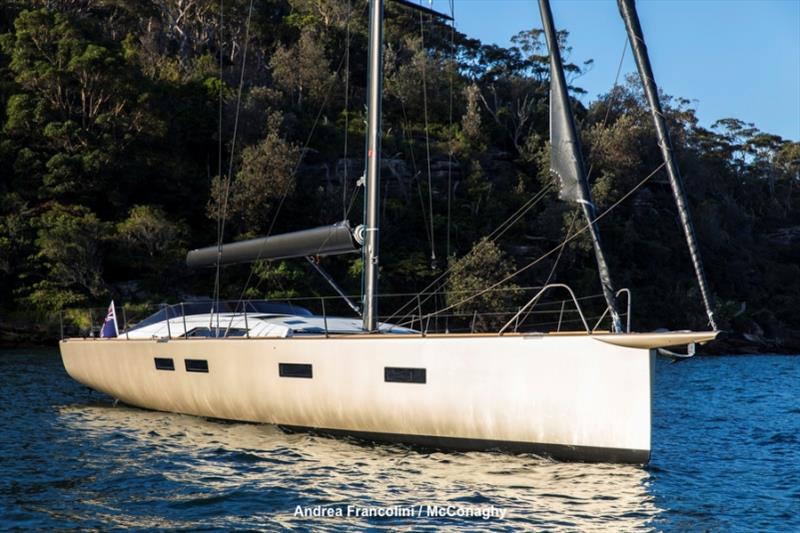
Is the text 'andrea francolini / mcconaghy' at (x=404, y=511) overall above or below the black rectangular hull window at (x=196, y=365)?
below

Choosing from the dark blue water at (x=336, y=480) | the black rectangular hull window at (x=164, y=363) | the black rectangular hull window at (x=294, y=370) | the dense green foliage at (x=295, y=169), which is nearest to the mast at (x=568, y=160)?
the dark blue water at (x=336, y=480)

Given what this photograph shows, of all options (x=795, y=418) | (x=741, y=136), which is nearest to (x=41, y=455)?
(x=795, y=418)

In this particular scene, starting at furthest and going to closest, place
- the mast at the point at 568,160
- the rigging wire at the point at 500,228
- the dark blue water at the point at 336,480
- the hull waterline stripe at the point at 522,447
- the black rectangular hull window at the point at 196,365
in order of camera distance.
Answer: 1. the rigging wire at the point at 500,228
2. the black rectangular hull window at the point at 196,365
3. the mast at the point at 568,160
4. the hull waterline stripe at the point at 522,447
5. the dark blue water at the point at 336,480

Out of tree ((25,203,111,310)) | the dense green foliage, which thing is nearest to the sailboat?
the dense green foliage

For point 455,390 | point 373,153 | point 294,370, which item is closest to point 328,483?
point 455,390

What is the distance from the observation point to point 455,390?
434 inches

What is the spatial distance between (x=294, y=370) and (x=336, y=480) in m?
2.92

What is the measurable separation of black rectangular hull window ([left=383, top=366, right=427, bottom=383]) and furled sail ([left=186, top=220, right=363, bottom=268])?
3664 millimetres

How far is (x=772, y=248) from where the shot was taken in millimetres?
66312

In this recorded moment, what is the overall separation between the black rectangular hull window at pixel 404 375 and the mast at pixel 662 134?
4047 millimetres

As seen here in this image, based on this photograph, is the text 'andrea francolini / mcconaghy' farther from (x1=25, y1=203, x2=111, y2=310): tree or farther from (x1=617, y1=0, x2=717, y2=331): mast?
(x1=25, y1=203, x2=111, y2=310): tree

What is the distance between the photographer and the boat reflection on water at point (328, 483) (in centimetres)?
834

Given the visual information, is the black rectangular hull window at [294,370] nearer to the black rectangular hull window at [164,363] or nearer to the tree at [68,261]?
the black rectangular hull window at [164,363]

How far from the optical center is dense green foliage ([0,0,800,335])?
3528 cm
